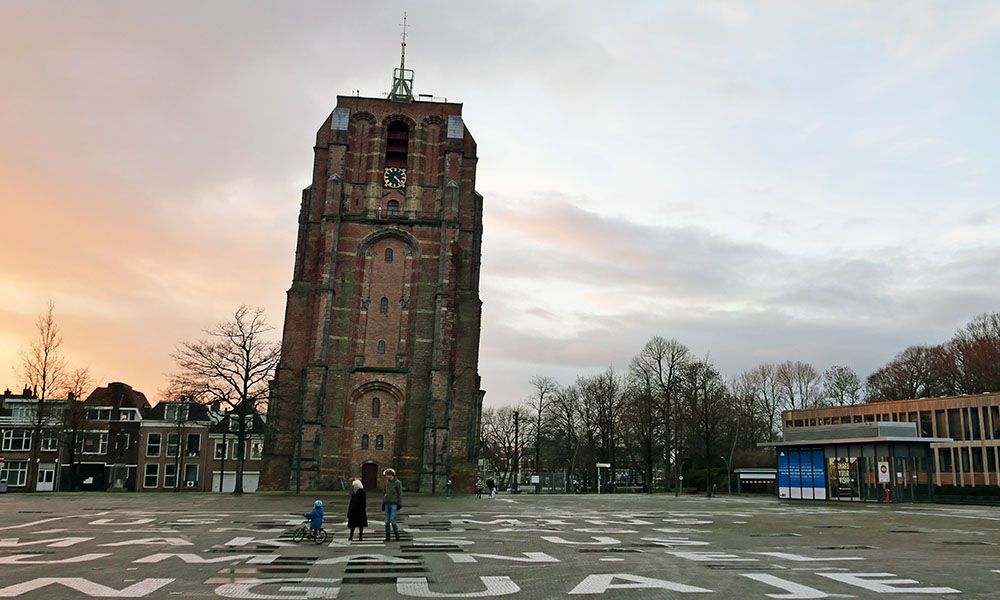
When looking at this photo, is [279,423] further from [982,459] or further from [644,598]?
[982,459]

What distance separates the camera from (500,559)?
1479cm

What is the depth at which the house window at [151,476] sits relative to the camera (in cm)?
7419


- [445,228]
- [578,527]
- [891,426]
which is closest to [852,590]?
[578,527]

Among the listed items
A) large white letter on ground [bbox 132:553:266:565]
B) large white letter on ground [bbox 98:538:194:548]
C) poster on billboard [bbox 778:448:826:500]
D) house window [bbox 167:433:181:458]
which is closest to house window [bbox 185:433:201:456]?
house window [bbox 167:433:181:458]

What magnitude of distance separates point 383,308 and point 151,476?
1368 inches

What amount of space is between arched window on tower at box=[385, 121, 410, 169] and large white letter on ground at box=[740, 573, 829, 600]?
168 ft

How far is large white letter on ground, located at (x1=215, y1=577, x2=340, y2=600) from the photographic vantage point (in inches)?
411

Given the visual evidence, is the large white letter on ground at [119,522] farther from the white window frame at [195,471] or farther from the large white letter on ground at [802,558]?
the white window frame at [195,471]

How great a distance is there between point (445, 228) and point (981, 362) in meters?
46.9

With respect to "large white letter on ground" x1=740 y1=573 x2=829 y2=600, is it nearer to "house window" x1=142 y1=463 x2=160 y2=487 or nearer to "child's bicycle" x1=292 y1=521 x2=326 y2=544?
"child's bicycle" x1=292 y1=521 x2=326 y2=544

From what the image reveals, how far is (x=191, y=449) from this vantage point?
7562cm

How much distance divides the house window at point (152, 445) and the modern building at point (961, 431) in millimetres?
56896

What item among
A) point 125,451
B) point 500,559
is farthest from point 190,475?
point 500,559

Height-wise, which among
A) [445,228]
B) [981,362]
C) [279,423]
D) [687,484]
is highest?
[445,228]
